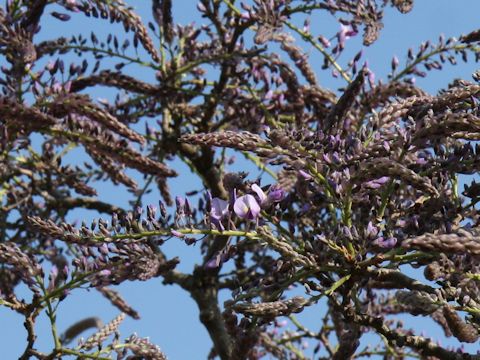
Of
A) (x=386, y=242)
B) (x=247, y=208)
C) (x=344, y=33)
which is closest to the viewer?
(x=386, y=242)

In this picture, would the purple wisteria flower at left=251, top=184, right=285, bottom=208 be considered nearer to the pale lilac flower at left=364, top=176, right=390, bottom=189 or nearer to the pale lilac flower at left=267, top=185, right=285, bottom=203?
the pale lilac flower at left=267, top=185, right=285, bottom=203

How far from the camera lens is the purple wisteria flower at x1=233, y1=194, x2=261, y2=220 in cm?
275

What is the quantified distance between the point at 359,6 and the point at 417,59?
527 mm

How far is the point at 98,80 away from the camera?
15.7ft

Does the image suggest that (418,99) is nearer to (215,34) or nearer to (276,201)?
(276,201)

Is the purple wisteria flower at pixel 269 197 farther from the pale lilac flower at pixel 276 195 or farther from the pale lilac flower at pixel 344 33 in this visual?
the pale lilac flower at pixel 344 33

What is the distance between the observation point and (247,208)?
278 centimetres

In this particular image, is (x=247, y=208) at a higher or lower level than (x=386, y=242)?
higher

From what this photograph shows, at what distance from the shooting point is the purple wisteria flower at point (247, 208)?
275 cm

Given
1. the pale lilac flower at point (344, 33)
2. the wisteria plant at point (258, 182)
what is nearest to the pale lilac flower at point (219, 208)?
the wisteria plant at point (258, 182)

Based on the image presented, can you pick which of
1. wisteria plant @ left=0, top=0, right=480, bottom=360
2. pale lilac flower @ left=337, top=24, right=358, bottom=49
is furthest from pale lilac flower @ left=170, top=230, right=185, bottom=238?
pale lilac flower @ left=337, top=24, right=358, bottom=49

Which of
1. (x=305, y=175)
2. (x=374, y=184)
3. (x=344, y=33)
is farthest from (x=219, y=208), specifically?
(x=344, y=33)

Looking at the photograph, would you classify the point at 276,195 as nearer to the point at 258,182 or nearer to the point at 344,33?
the point at 258,182

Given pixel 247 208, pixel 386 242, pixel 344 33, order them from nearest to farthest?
pixel 386 242
pixel 247 208
pixel 344 33
